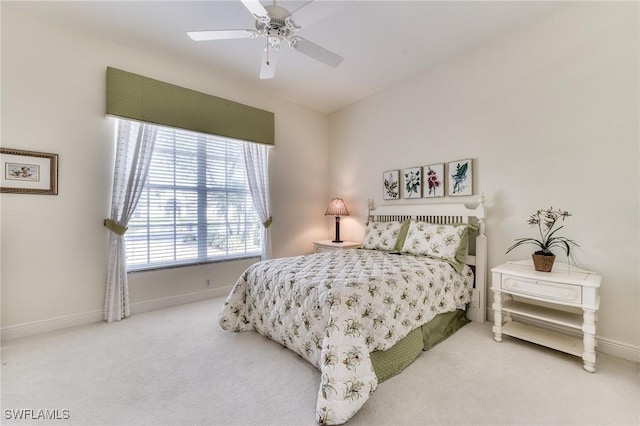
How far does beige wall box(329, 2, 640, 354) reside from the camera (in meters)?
2.14

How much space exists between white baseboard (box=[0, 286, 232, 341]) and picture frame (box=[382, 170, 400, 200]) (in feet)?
8.95

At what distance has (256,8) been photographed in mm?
1774

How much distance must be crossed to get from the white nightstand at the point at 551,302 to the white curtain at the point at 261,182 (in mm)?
2885

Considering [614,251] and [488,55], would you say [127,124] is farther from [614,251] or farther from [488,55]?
[614,251]

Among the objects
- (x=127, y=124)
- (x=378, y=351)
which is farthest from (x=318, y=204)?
(x=378, y=351)

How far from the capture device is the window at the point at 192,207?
10.6 feet

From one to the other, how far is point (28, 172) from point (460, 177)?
435 centimetres

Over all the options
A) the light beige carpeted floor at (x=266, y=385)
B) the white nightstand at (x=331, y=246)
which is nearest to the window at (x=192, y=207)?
the white nightstand at (x=331, y=246)

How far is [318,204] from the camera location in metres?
4.81

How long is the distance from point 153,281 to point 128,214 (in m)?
0.83

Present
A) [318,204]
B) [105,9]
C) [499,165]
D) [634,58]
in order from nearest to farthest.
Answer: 1. [634,58]
2. [105,9]
3. [499,165]
4. [318,204]

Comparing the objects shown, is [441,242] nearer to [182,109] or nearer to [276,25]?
[276,25]

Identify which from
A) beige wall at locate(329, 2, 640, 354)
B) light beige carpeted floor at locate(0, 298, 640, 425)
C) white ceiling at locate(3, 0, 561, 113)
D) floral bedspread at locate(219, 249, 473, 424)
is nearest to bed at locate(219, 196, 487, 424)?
floral bedspread at locate(219, 249, 473, 424)

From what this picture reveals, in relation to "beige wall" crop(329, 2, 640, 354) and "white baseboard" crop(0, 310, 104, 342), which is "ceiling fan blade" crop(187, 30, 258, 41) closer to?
"beige wall" crop(329, 2, 640, 354)
